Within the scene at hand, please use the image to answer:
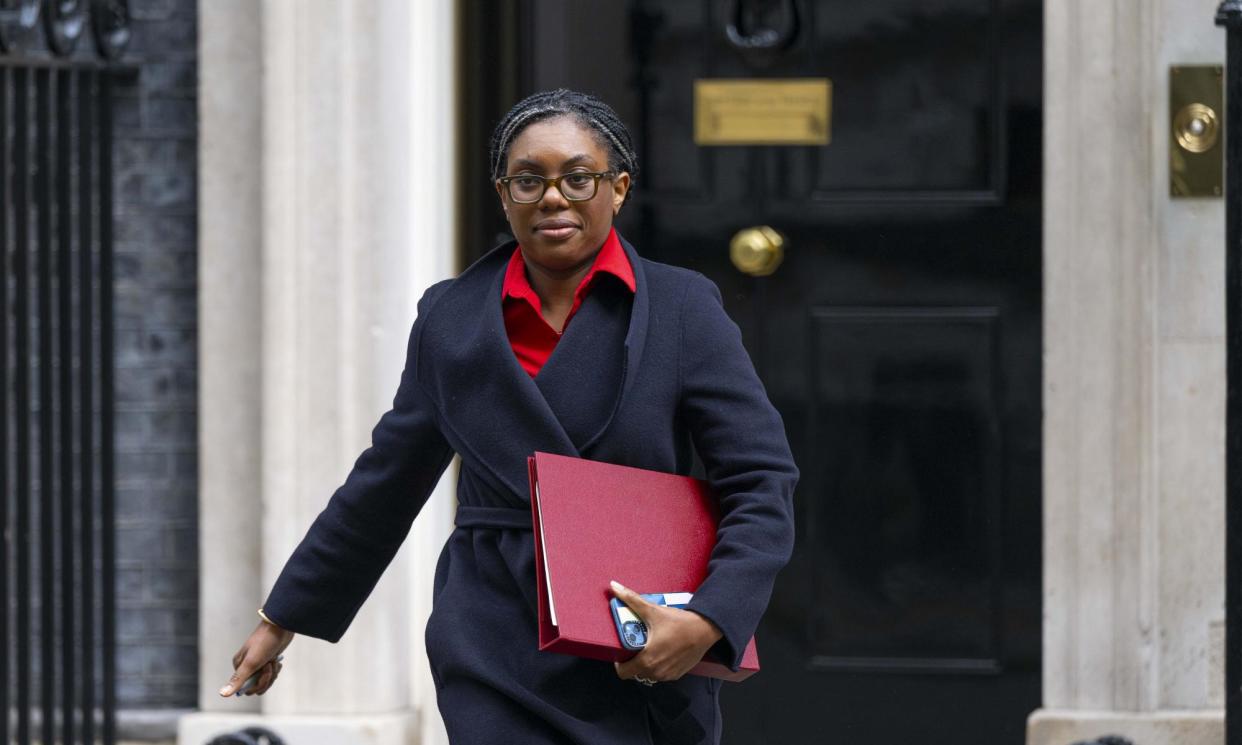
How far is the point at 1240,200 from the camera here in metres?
4.59

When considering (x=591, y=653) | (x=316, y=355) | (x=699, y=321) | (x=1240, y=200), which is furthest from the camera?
(x=316, y=355)

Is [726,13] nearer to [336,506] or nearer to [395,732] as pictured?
[395,732]

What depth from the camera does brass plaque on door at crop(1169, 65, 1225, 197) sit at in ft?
15.9

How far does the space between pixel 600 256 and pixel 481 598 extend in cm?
49

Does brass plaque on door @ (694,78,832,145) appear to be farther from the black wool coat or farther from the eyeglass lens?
the eyeglass lens

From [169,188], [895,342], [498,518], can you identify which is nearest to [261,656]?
[498,518]

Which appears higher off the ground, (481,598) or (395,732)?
(481,598)

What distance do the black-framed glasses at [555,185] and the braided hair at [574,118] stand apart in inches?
2.0

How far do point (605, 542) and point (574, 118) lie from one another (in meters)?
0.57

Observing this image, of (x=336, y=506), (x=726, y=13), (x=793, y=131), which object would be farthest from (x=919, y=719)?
(x=336, y=506)

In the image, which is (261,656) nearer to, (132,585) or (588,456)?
(588,456)

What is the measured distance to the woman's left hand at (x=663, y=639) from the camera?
262cm

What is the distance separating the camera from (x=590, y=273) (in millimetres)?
2865
